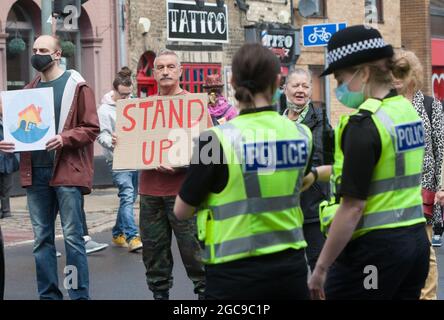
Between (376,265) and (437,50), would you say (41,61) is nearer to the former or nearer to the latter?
(376,265)

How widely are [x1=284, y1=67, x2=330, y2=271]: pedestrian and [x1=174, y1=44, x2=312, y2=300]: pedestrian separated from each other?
2683mm

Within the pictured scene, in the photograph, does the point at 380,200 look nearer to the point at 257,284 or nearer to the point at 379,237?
the point at 379,237

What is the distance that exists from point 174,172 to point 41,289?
4.45 ft

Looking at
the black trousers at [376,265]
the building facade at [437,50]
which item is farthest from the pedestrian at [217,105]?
the building facade at [437,50]

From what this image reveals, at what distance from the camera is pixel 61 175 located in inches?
302

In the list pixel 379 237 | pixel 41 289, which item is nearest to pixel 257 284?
pixel 379 237

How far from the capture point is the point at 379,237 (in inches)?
182

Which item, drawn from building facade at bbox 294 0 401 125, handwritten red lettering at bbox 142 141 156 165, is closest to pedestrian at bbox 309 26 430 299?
handwritten red lettering at bbox 142 141 156 165

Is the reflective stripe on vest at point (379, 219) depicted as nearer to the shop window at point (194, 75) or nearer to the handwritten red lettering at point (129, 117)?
the handwritten red lettering at point (129, 117)

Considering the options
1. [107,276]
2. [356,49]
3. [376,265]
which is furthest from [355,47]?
[107,276]

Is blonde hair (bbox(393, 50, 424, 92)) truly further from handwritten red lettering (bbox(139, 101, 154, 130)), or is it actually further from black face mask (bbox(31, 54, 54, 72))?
black face mask (bbox(31, 54, 54, 72))

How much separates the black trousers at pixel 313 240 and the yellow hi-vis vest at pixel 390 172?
2.69 meters

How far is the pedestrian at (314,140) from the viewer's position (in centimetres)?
743

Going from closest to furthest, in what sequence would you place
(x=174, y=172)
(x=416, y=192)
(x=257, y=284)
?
(x=257, y=284)
(x=416, y=192)
(x=174, y=172)
